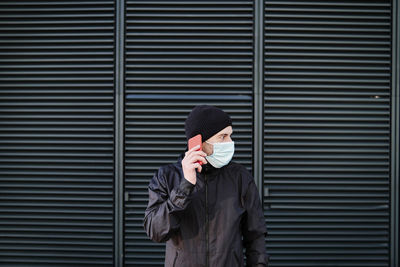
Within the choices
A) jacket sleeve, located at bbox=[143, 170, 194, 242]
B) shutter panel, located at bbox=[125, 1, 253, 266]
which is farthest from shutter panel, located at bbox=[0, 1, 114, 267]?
jacket sleeve, located at bbox=[143, 170, 194, 242]

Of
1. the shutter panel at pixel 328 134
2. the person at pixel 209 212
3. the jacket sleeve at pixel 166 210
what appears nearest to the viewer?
the jacket sleeve at pixel 166 210

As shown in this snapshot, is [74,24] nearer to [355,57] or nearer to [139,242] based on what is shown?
[139,242]

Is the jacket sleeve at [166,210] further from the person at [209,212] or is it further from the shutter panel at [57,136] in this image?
the shutter panel at [57,136]

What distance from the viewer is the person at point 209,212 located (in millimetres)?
2172

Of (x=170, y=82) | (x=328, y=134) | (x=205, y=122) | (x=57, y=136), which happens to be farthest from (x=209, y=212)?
Answer: (x=57, y=136)

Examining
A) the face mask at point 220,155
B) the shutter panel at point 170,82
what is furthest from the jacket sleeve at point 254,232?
the shutter panel at point 170,82

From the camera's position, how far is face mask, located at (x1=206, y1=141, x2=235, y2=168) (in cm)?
227

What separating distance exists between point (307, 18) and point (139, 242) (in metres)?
3.23

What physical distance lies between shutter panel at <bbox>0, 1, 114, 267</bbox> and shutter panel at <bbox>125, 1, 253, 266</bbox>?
0.28 metres

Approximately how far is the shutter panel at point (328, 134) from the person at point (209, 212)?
1702 mm

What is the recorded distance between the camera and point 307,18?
13.1 ft

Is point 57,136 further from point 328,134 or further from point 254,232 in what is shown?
point 328,134

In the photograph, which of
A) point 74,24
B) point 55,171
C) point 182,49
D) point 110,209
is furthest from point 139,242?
point 74,24

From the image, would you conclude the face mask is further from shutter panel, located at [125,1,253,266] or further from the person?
shutter panel, located at [125,1,253,266]
